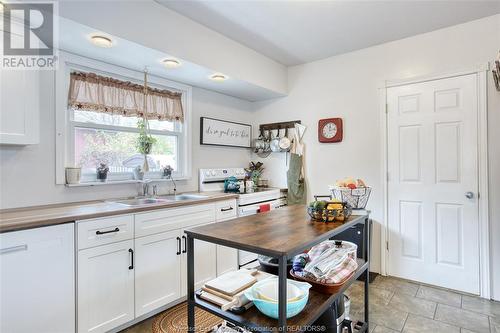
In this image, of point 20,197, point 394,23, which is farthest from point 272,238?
point 394,23

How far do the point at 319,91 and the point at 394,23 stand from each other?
44.5 inches

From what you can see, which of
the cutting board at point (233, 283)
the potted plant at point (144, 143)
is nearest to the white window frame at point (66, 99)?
the potted plant at point (144, 143)

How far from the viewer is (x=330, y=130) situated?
135 inches

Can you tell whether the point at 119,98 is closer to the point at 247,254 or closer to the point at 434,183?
the point at 247,254

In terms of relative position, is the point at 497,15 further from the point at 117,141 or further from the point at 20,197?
the point at 20,197

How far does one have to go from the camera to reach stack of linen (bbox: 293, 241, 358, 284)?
1406 mm

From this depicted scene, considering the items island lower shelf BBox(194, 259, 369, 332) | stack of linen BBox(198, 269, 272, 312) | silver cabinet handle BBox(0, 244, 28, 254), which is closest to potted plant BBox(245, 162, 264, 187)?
stack of linen BBox(198, 269, 272, 312)

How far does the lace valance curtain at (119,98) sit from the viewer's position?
91.1 inches

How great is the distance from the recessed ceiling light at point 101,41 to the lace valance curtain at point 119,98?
15.7 inches

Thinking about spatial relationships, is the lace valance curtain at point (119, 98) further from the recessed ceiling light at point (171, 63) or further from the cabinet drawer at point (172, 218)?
the cabinet drawer at point (172, 218)

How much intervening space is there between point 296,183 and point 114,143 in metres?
2.24

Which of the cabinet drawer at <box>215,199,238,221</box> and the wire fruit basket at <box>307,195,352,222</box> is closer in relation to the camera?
the wire fruit basket at <box>307,195,352,222</box>

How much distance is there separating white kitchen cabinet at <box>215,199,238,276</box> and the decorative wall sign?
3.09ft

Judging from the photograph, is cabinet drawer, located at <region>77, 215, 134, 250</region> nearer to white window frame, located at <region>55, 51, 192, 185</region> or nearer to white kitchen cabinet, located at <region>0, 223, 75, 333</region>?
white kitchen cabinet, located at <region>0, 223, 75, 333</region>
